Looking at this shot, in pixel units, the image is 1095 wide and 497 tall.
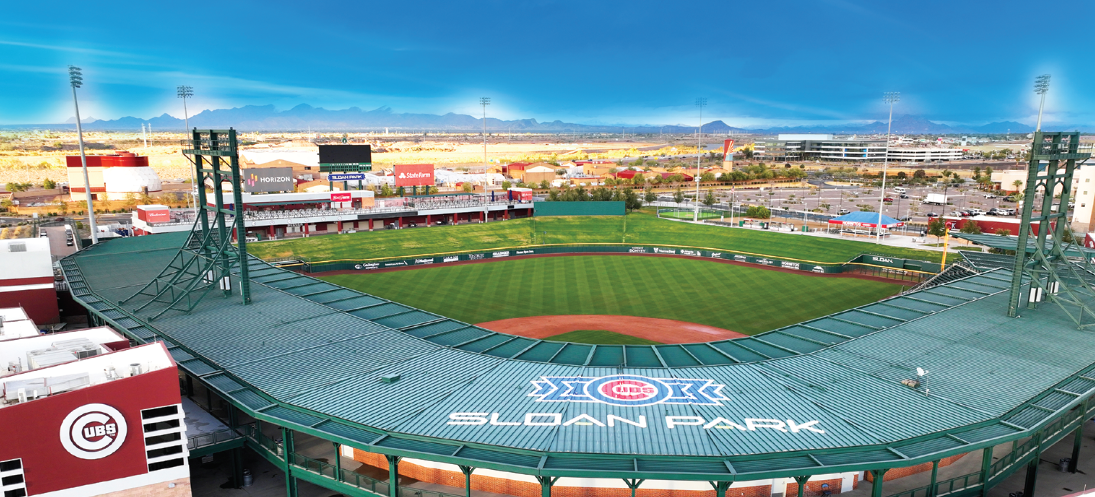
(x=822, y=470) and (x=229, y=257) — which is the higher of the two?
(x=229, y=257)

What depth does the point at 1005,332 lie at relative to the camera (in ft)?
90.1

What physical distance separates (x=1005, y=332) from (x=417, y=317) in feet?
89.2

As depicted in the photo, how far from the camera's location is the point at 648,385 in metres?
21.6

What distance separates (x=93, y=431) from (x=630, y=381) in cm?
1669

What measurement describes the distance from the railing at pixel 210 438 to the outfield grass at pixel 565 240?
3757cm

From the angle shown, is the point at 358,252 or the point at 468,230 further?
the point at 468,230

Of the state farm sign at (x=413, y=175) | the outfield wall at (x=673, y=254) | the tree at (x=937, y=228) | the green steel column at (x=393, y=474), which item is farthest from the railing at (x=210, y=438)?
the tree at (x=937, y=228)

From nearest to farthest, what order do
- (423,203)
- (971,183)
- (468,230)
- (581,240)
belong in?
(581,240) → (468,230) → (423,203) → (971,183)

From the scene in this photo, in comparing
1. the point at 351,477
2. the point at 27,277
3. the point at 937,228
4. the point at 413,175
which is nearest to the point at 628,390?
the point at 351,477

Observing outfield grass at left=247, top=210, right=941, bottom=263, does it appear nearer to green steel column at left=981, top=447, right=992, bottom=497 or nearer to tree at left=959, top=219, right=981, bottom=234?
tree at left=959, top=219, right=981, bottom=234

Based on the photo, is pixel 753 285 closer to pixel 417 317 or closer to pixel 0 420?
pixel 417 317

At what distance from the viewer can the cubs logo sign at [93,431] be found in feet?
57.2

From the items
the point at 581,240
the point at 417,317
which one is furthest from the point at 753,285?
the point at 417,317

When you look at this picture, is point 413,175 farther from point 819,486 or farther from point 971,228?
point 819,486
